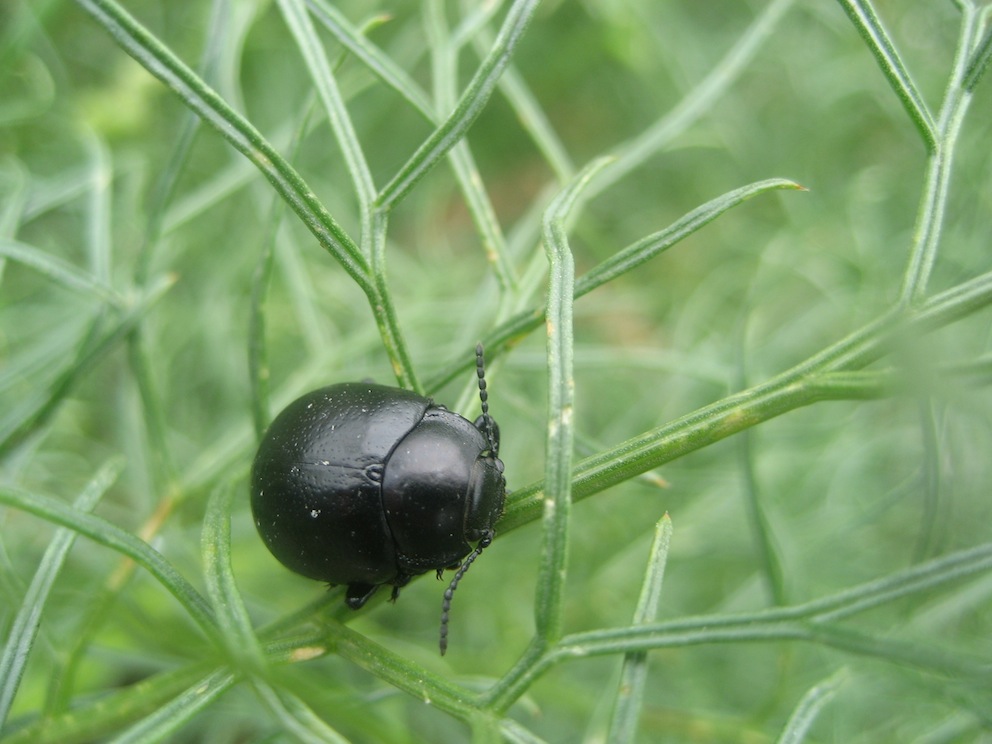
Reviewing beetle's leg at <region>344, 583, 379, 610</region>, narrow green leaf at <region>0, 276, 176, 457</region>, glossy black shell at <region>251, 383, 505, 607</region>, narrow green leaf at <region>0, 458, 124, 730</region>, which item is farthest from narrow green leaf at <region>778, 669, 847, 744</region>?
narrow green leaf at <region>0, 276, 176, 457</region>

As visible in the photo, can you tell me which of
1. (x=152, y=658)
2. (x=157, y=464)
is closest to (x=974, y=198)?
(x=157, y=464)

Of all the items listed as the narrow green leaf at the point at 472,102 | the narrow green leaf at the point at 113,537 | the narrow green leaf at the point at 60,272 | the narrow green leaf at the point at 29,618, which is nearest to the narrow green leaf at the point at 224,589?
the narrow green leaf at the point at 113,537

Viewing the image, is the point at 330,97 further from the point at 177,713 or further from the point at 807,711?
the point at 807,711

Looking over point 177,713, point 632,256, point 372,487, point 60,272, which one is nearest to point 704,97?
point 632,256

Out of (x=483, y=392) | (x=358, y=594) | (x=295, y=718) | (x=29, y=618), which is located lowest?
(x=295, y=718)

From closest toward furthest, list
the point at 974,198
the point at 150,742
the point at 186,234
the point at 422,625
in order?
the point at 150,742, the point at 974,198, the point at 422,625, the point at 186,234

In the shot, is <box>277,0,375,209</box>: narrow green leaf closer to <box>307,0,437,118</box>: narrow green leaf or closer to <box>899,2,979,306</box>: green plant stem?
<box>307,0,437,118</box>: narrow green leaf

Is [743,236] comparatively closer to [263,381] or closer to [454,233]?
[454,233]
